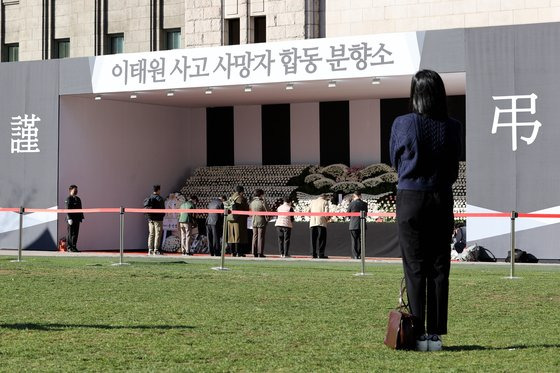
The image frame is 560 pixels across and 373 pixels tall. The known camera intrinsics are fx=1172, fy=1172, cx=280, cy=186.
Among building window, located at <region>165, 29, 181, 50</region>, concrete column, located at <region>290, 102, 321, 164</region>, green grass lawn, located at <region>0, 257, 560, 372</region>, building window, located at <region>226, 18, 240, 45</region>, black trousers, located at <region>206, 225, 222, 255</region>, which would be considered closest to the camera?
green grass lawn, located at <region>0, 257, 560, 372</region>

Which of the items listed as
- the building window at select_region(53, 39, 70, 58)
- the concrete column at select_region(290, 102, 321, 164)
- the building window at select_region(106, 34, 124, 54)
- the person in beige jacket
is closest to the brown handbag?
the person in beige jacket

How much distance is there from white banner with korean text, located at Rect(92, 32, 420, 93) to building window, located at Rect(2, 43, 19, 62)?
1504cm

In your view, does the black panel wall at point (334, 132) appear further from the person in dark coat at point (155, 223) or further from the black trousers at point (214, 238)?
the person in dark coat at point (155, 223)

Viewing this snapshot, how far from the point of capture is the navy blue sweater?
9.10 metres

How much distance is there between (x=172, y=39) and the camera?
1695 inches

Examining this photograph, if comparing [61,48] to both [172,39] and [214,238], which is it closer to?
[172,39]

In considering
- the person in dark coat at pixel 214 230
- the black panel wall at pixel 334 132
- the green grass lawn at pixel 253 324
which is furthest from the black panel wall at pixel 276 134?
the green grass lawn at pixel 253 324

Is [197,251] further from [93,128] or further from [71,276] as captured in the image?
[71,276]

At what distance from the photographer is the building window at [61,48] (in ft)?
149

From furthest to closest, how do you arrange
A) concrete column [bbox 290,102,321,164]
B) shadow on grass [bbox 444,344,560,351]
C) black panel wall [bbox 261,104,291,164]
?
black panel wall [bbox 261,104,291,164] → concrete column [bbox 290,102,321,164] → shadow on grass [bbox 444,344,560,351]

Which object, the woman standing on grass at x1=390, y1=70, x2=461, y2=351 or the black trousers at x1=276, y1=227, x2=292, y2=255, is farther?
the black trousers at x1=276, y1=227, x2=292, y2=255

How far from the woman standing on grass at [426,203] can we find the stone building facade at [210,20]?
25.6m

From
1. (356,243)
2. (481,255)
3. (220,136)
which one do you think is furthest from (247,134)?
(481,255)

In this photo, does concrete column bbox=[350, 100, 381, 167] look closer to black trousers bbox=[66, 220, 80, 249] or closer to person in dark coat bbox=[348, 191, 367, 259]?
person in dark coat bbox=[348, 191, 367, 259]
